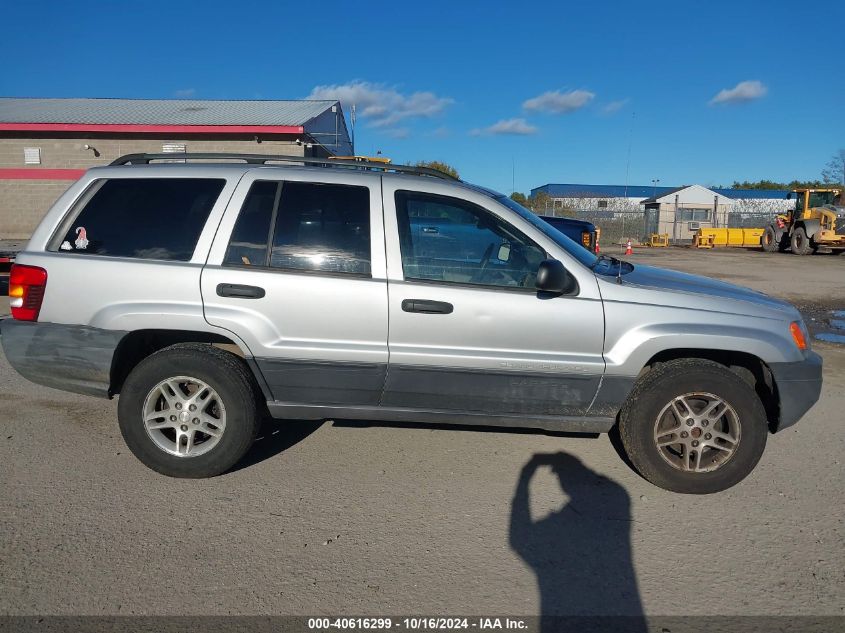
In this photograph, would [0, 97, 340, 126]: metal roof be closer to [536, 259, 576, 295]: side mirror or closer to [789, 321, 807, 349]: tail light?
[536, 259, 576, 295]: side mirror

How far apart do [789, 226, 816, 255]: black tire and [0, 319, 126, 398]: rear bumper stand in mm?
28873

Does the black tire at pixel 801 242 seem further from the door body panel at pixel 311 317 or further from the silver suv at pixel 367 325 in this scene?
the door body panel at pixel 311 317

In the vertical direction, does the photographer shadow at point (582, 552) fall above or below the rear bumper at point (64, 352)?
below

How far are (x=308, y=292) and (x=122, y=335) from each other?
45.6 inches

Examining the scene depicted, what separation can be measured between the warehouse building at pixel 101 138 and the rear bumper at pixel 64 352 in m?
19.1

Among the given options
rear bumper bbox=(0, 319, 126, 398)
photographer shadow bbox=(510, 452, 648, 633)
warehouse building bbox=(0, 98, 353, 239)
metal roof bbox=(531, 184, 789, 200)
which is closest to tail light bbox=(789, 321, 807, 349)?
photographer shadow bbox=(510, 452, 648, 633)

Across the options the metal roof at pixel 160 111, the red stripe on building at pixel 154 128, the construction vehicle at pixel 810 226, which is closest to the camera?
the red stripe on building at pixel 154 128

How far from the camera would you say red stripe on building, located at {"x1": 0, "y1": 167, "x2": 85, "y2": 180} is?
23.9 meters

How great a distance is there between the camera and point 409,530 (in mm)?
3295

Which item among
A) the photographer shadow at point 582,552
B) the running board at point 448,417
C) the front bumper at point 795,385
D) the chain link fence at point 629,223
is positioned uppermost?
the chain link fence at point 629,223

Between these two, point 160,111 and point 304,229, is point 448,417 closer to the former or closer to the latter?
point 304,229

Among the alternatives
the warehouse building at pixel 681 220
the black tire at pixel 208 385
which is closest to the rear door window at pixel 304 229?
the black tire at pixel 208 385

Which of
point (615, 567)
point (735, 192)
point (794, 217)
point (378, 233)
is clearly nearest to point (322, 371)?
point (378, 233)

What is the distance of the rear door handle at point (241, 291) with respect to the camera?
3.70 metres
